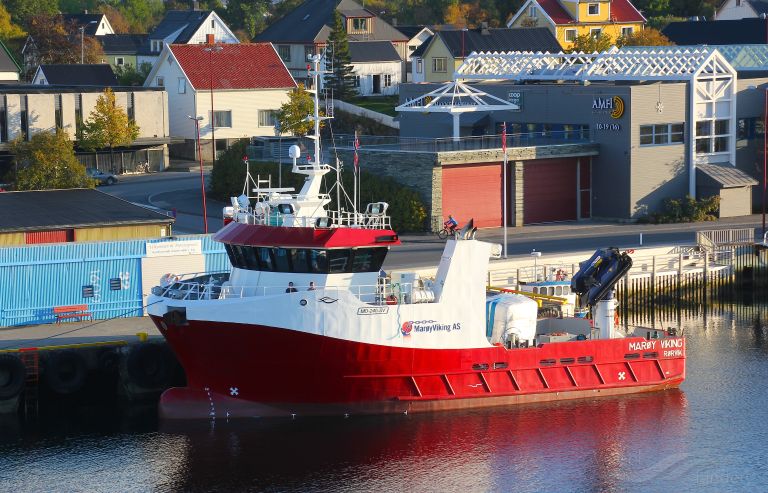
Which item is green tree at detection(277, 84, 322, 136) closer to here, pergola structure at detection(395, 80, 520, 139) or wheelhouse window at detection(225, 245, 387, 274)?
pergola structure at detection(395, 80, 520, 139)

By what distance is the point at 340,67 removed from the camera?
104 m

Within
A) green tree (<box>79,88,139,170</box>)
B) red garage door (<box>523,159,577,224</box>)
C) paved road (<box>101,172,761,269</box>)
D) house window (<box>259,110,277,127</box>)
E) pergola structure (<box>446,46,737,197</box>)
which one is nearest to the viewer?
paved road (<box>101,172,761,269</box>)

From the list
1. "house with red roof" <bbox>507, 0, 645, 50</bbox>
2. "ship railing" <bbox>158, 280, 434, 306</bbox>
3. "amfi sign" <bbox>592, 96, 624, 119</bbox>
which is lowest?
"ship railing" <bbox>158, 280, 434, 306</bbox>

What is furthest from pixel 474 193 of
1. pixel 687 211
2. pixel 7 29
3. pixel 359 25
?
pixel 7 29

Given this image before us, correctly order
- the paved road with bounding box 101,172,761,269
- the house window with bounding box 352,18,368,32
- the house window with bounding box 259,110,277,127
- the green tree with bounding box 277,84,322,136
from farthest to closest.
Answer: the house window with bounding box 352,18,368,32 < the house window with bounding box 259,110,277,127 < the green tree with bounding box 277,84,322,136 < the paved road with bounding box 101,172,761,269

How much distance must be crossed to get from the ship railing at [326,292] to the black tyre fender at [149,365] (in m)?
2.26

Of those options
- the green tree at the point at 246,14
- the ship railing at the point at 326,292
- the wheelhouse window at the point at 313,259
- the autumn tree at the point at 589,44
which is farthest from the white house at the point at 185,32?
the wheelhouse window at the point at 313,259

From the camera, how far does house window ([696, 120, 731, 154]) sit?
6912 centimetres

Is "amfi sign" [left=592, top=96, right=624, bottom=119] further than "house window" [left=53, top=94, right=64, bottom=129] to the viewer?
No

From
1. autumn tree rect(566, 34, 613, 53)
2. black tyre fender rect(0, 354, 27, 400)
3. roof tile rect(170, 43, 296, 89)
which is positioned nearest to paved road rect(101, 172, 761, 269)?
black tyre fender rect(0, 354, 27, 400)

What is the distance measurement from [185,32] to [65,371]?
86225 millimetres

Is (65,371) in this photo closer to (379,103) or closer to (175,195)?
(175,195)

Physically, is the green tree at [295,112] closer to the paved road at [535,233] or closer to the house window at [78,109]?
the paved road at [535,233]

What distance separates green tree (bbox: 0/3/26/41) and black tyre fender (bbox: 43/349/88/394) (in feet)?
300
